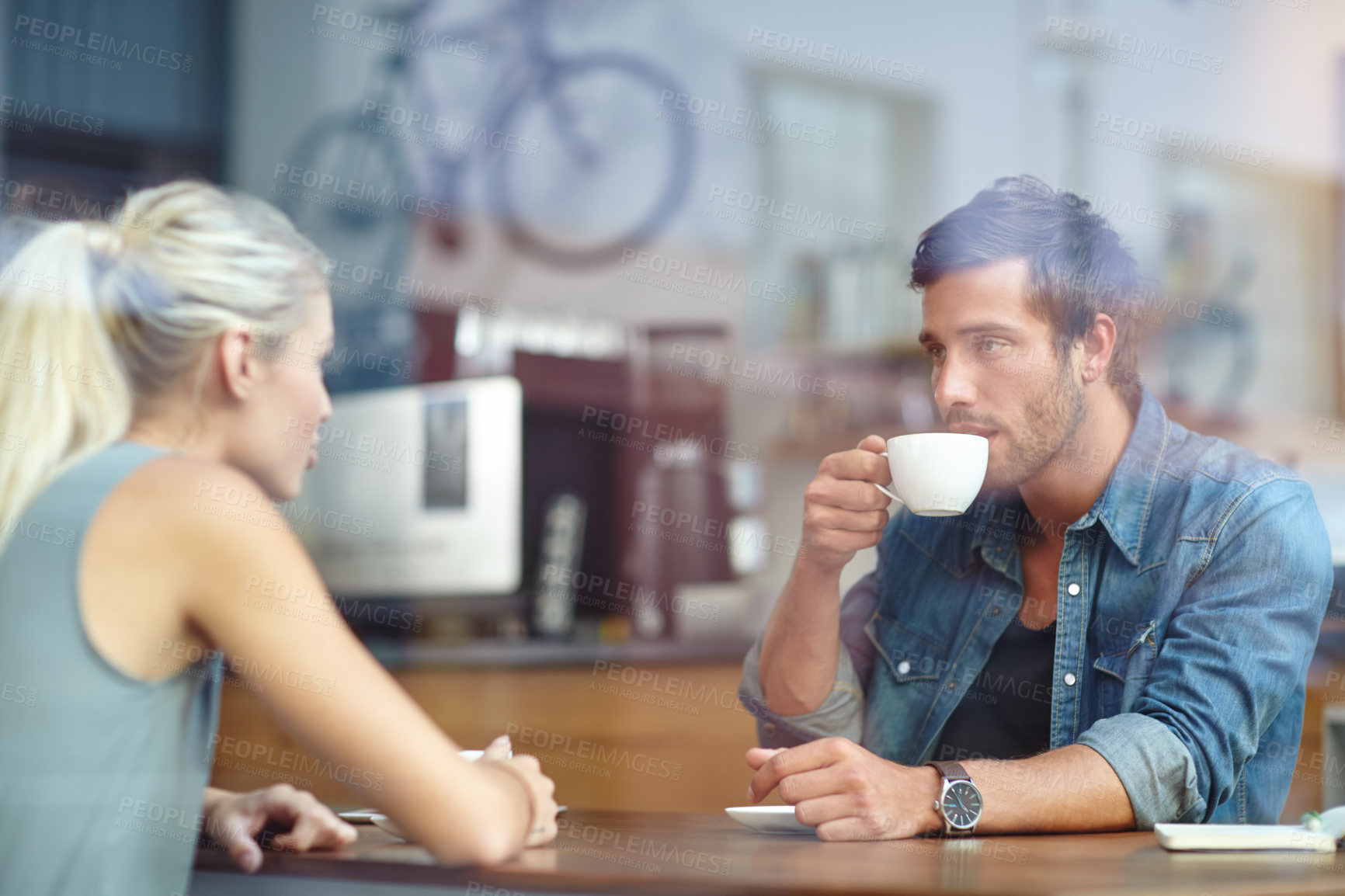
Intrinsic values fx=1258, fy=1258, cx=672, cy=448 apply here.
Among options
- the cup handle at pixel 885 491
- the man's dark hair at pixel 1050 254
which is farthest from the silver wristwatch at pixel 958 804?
the man's dark hair at pixel 1050 254

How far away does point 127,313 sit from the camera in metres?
0.82

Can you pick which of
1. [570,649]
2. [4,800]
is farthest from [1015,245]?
[570,649]

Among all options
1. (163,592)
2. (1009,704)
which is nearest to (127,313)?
(163,592)

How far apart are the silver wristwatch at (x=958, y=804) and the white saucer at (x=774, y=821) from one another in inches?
3.6

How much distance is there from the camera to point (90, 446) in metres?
0.78

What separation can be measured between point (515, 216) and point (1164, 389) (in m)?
1.82

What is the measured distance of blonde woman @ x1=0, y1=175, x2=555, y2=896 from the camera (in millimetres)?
727

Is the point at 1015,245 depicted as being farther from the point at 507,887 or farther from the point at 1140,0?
the point at 1140,0

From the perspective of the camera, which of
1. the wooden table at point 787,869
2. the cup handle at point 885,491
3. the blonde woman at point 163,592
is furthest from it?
the cup handle at point 885,491

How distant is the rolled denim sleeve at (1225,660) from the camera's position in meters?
0.91

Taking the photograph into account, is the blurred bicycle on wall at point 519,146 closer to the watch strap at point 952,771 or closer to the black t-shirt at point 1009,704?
the black t-shirt at point 1009,704

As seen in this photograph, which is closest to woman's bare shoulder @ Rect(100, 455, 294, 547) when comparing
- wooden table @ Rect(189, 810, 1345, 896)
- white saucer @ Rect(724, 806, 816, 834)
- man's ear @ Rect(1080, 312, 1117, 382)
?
wooden table @ Rect(189, 810, 1345, 896)

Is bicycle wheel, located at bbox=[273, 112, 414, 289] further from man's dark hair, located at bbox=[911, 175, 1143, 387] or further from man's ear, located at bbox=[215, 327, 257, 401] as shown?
man's ear, located at bbox=[215, 327, 257, 401]

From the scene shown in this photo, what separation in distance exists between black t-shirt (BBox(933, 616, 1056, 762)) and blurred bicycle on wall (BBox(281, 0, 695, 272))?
246 cm
